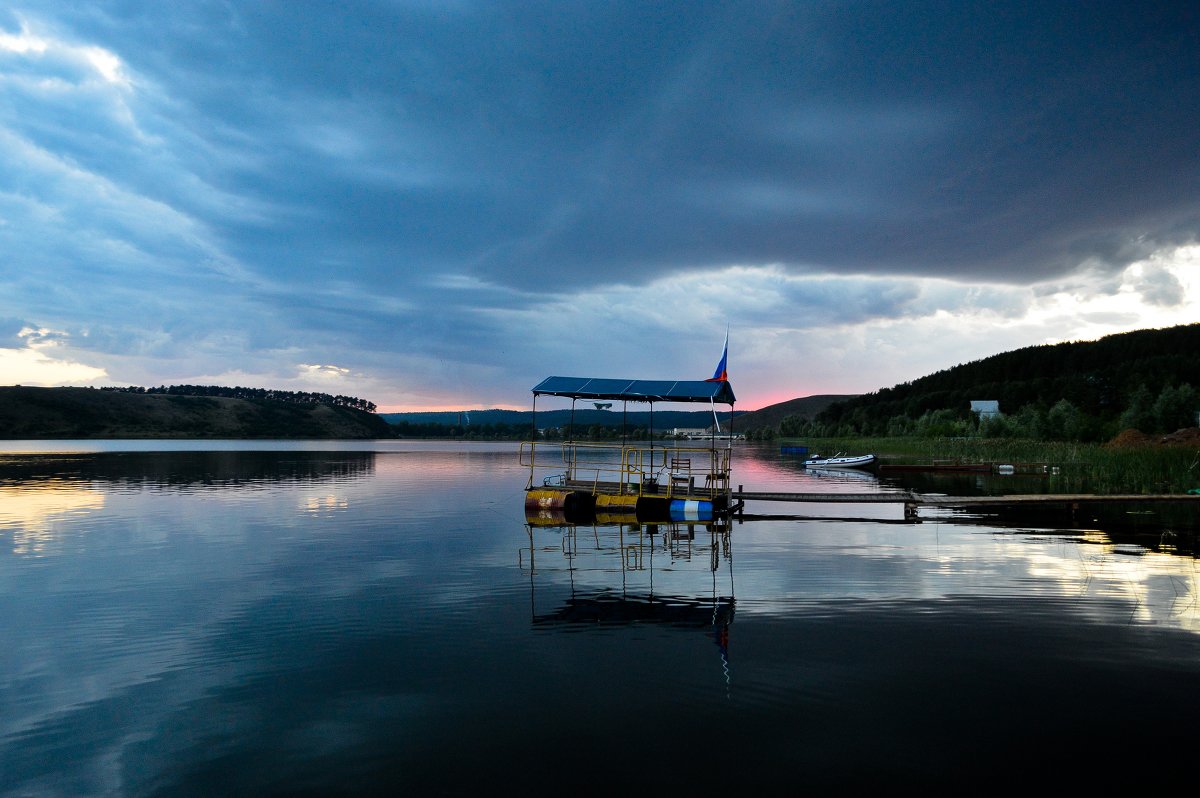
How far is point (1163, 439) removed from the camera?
221 feet

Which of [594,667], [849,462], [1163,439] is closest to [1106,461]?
[1163,439]

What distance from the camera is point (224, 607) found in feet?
57.8

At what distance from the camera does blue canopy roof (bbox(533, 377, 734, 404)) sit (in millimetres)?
30891

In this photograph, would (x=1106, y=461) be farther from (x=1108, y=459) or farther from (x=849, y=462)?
(x=849, y=462)

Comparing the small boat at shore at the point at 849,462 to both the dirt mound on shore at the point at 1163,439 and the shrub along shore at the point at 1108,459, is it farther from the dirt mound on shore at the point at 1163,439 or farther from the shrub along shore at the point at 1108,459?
the dirt mound on shore at the point at 1163,439

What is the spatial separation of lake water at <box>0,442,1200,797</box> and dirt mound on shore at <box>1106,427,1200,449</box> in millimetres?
50163

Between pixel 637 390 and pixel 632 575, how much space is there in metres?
12.5

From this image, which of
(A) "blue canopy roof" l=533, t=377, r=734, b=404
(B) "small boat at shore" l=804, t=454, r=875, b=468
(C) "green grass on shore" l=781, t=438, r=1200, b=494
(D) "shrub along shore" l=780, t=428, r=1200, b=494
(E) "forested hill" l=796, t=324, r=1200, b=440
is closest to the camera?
(A) "blue canopy roof" l=533, t=377, r=734, b=404

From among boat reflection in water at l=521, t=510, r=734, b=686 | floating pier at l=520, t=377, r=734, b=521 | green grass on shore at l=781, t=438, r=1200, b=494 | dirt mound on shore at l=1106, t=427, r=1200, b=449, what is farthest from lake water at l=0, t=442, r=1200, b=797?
dirt mound on shore at l=1106, t=427, r=1200, b=449

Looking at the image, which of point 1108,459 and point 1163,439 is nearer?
point 1108,459

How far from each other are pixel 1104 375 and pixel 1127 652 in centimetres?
17050

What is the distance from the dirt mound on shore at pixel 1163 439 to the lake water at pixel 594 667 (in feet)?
165

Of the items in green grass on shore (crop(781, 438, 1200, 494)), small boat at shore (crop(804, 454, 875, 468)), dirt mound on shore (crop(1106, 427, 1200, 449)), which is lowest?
small boat at shore (crop(804, 454, 875, 468))

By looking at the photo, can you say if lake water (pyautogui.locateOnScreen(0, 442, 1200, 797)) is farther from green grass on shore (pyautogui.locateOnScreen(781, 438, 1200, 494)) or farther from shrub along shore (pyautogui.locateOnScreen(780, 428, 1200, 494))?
shrub along shore (pyautogui.locateOnScreen(780, 428, 1200, 494))
